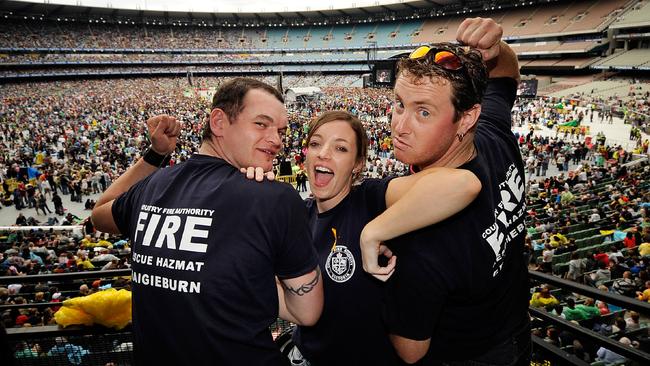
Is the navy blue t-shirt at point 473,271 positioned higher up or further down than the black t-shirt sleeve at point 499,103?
further down

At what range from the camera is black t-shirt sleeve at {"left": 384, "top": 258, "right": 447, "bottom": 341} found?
51.4 inches

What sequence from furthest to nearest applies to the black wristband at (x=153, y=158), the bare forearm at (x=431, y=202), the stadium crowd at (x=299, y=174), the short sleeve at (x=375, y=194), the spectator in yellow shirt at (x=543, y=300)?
the stadium crowd at (x=299, y=174), the spectator in yellow shirt at (x=543, y=300), the black wristband at (x=153, y=158), the short sleeve at (x=375, y=194), the bare forearm at (x=431, y=202)

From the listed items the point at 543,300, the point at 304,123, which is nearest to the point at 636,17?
the point at 304,123

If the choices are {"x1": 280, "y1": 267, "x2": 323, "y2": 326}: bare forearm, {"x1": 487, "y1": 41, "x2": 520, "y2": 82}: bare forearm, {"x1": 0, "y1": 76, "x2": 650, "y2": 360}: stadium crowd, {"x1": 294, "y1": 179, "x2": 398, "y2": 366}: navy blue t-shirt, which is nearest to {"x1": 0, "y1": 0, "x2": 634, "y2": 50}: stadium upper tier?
{"x1": 0, "y1": 76, "x2": 650, "y2": 360}: stadium crowd

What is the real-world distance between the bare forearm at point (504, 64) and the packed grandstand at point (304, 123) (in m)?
1.26

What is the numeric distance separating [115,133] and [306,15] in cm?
5658

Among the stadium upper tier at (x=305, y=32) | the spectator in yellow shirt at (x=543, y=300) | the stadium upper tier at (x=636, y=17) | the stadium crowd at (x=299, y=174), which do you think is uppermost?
the stadium upper tier at (x=305, y=32)

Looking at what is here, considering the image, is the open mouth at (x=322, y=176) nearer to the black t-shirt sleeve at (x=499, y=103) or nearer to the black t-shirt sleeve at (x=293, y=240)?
the black t-shirt sleeve at (x=293, y=240)

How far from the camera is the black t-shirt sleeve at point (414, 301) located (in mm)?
1307

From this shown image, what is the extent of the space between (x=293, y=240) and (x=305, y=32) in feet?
257

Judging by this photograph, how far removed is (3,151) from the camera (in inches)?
786

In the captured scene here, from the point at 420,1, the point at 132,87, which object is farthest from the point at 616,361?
the point at 420,1

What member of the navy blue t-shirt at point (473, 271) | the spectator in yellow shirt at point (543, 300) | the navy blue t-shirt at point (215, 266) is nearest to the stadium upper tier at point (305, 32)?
the spectator in yellow shirt at point (543, 300)

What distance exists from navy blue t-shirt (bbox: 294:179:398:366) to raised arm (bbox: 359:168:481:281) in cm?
32
